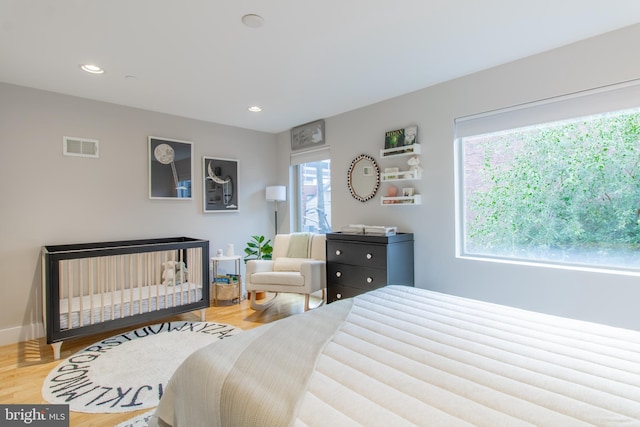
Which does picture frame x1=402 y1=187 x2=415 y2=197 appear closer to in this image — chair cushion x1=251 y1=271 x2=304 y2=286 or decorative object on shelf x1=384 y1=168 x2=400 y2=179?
decorative object on shelf x1=384 y1=168 x2=400 y2=179

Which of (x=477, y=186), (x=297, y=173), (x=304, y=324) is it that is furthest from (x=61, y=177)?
(x=477, y=186)

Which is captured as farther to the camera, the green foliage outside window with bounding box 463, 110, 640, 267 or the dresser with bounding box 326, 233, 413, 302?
the dresser with bounding box 326, 233, 413, 302

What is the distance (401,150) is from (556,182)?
52.2 inches

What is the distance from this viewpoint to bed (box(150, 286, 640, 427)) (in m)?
0.87

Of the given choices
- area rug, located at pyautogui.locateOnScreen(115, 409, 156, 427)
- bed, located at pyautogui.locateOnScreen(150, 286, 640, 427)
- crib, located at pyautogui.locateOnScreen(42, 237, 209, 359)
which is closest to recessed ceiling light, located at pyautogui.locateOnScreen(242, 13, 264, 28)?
bed, located at pyautogui.locateOnScreen(150, 286, 640, 427)

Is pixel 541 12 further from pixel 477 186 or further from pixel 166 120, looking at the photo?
pixel 166 120

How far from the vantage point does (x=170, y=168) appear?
3.87m

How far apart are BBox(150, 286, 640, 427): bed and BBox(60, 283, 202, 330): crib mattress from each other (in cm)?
182

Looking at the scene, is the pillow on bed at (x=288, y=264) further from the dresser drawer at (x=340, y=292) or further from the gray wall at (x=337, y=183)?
the gray wall at (x=337, y=183)

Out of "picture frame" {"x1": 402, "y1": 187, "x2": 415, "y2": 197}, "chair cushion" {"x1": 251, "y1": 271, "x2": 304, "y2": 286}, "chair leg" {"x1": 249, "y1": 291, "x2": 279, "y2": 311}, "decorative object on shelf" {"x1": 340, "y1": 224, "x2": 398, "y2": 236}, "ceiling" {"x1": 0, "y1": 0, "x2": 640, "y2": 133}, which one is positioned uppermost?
"ceiling" {"x1": 0, "y1": 0, "x2": 640, "y2": 133}

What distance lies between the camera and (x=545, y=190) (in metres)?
2.60

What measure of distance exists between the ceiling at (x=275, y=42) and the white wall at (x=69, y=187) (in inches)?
10.3

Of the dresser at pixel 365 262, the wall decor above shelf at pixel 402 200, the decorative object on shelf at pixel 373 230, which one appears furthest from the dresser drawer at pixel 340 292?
the wall decor above shelf at pixel 402 200

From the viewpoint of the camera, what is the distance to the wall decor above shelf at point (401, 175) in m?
3.20
